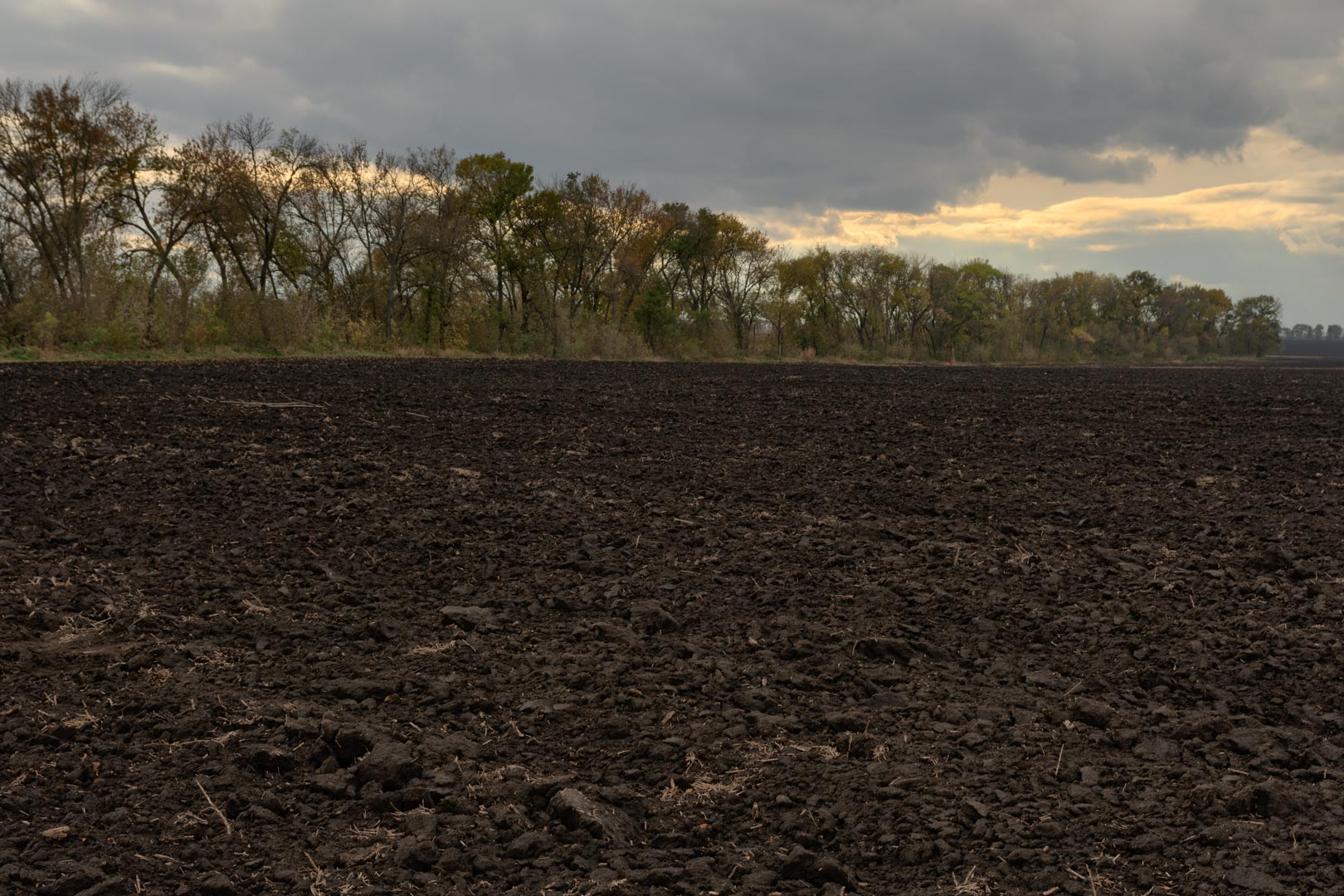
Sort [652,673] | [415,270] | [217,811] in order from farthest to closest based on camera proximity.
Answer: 1. [415,270]
2. [652,673]
3. [217,811]

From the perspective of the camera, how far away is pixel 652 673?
16.1ft

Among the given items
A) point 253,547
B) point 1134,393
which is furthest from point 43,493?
point 1134,393

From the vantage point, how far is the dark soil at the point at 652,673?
3338 millimetres

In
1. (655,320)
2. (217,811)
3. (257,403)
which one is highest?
(655,320)

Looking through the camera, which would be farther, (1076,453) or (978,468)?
(1076,453)

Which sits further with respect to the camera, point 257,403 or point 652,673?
point 257,403

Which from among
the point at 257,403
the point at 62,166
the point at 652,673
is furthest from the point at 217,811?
the point at 62,166

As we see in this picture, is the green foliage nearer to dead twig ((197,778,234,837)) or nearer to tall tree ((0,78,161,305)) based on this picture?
tall tree ((0,78,161,305))

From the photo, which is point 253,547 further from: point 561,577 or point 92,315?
point 92,315

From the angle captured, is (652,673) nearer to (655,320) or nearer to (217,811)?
(217,811)

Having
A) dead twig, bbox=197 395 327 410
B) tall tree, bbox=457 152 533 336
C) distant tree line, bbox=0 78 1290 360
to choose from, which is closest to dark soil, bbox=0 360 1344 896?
dead twig, bbox=197 395 327 410

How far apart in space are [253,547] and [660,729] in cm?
399

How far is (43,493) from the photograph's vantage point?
7.94 meters

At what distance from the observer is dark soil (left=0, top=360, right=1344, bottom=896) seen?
3338mm
